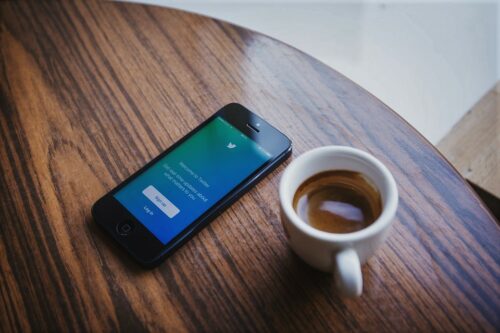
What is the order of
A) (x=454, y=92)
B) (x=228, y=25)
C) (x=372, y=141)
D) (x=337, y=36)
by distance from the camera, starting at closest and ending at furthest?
(x=372, y=141), (x=228, y=25), (x=454, y=92), (x=337, y=36)

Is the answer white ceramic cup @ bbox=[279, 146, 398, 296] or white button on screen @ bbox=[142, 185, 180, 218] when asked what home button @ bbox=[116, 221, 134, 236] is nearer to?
white button on screen @ bbox=[142, 185, 180, 218]

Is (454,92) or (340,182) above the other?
(340,182)

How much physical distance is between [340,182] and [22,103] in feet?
1.37

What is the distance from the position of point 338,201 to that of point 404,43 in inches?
33.4

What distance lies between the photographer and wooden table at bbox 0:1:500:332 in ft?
1.55

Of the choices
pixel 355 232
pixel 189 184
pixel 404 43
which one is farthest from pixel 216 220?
pixel 404 43

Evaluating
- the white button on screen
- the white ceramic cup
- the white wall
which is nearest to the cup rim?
the white ceramic cup

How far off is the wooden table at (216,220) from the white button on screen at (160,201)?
4cm

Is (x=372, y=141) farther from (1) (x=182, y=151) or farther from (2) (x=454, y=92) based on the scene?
(2) (x=454, y=92)

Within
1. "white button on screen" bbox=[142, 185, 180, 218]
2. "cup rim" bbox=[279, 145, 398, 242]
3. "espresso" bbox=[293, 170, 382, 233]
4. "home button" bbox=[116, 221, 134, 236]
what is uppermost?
"cup rim" bbox=[279, 145, 398, 242]

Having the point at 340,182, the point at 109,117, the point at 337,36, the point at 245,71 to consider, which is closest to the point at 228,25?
the point at 245,71

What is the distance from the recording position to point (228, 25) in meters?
0.69

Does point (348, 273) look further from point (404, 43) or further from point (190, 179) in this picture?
point (404, 43)

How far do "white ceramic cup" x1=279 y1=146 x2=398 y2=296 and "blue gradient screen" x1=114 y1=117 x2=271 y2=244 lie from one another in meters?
0.09
